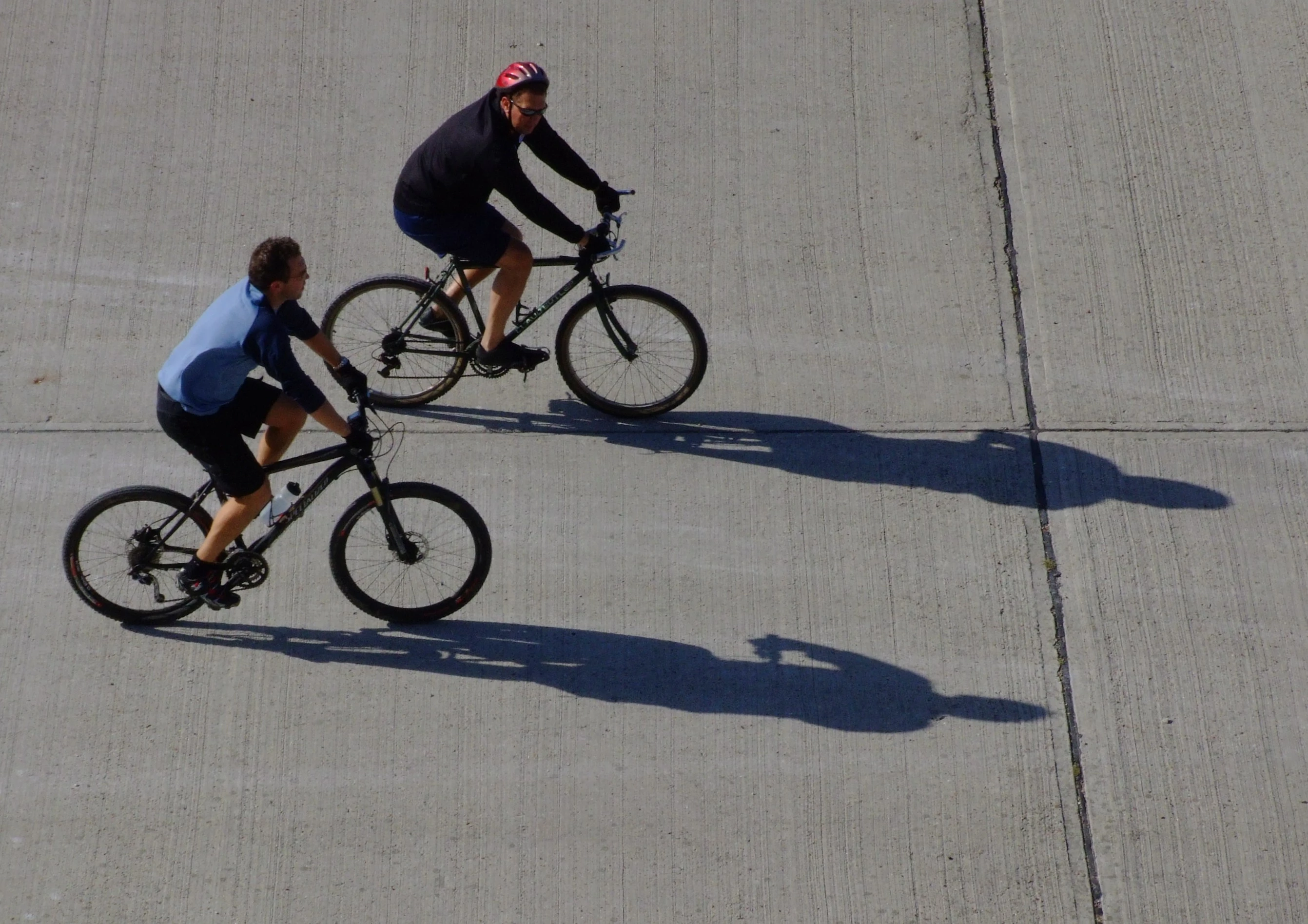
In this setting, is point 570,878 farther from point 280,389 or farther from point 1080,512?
point 1080,512

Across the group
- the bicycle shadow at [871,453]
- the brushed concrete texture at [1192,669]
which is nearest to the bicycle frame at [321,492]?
the bicycle shadow at [871,453]

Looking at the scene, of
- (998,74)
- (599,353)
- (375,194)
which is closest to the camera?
(599,353)

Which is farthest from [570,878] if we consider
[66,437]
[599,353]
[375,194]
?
[375,194]

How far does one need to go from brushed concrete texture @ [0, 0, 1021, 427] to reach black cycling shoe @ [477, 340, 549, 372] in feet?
0.93

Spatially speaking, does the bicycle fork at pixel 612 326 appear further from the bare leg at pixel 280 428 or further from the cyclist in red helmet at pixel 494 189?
the bare leg at pixel 280 428

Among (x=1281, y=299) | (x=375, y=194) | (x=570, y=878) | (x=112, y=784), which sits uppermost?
(x=1281, y=299)

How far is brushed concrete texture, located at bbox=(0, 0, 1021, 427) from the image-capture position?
257 inches

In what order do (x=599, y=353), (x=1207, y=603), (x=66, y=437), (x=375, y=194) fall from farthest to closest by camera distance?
(x=375, y=194) < (x=599, y=353) < (x=66, y=437) < (x=1207, y=603)

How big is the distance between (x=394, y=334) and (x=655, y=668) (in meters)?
2.04

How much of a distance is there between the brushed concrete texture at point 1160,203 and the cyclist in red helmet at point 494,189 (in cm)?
253

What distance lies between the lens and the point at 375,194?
711cm

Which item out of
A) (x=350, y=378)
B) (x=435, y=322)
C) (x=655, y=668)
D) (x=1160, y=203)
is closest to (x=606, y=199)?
(x=435, y=322)

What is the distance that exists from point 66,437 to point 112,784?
1836mm

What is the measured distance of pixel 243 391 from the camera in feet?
16.5
